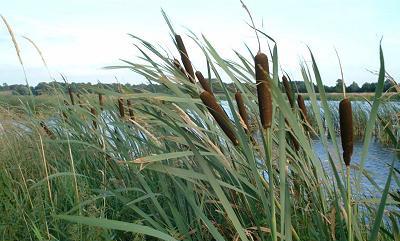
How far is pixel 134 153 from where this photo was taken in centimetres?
266

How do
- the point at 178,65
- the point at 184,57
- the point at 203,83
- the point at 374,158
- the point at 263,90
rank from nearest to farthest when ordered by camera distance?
the point at 263,90 → the point at 203,83 → the point at 184,57 → the point at 178,65 → the point at 374,158

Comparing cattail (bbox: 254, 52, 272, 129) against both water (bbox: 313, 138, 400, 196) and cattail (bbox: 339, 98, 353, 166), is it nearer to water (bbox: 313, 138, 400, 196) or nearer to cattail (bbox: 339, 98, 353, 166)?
cattail (bbox: 339, 98, 353, 166)

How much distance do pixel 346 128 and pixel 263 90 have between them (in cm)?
23

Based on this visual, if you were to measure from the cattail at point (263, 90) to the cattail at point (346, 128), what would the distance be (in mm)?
213

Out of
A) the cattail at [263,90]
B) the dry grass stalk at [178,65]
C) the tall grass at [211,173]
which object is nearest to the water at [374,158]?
the tall grass at [211,173]

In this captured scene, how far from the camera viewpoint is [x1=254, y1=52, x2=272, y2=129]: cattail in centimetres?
83

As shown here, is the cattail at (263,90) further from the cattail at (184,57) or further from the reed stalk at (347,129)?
the cattail at (184,57)

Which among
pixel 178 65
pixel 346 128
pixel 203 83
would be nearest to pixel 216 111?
pixel 346 128

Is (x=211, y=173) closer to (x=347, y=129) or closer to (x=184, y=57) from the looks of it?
(x=347, y=129)

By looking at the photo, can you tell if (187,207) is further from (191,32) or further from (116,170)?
(191,32)

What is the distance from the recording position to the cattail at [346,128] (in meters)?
0.95

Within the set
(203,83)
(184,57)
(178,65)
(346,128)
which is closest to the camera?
(346,128)

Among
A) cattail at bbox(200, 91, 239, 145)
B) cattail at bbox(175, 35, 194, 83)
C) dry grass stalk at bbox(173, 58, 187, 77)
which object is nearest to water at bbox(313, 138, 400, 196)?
dry grass stalk at bbox(173, 58, 187, 77)

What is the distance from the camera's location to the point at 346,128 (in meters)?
0.96
